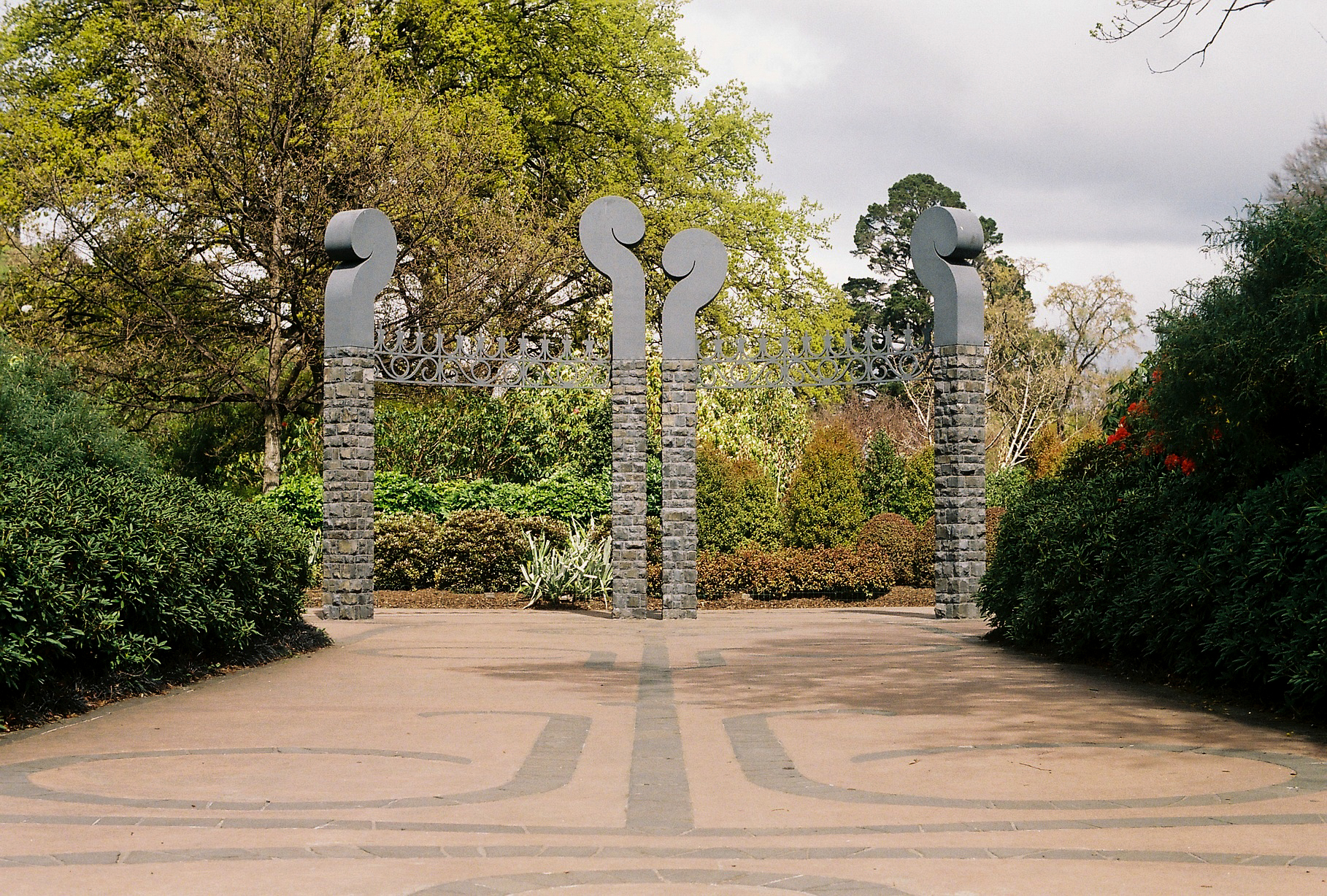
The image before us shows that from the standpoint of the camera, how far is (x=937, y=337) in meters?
15.8

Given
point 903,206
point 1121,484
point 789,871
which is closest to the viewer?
point 789,871

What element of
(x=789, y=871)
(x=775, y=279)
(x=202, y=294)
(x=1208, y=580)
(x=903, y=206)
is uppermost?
(x=903, y=206)

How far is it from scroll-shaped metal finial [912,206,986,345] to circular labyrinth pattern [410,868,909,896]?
1185 centimetres

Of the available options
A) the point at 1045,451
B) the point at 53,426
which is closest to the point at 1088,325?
the point at 1045,451

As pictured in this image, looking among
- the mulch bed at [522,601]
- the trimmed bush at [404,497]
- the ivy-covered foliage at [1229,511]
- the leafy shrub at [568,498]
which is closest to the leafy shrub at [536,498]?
the leafy shrub at [568,498]

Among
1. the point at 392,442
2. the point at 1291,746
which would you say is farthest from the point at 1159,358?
the point at 392,442

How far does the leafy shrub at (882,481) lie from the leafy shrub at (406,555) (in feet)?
24.7

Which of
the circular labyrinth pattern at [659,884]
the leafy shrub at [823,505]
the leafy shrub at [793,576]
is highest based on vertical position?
the leafy shrub at [823,505]

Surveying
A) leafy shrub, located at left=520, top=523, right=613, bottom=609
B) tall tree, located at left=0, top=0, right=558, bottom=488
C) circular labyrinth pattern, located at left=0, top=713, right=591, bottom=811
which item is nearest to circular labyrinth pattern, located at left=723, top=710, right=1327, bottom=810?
circular labyrinth pattern, located at left=0, top=713, right=591, bottom=811

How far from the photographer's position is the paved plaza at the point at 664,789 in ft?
15.0

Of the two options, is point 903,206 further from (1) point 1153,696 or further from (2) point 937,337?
(1) point 1153,696

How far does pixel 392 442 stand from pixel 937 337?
10.4 metres

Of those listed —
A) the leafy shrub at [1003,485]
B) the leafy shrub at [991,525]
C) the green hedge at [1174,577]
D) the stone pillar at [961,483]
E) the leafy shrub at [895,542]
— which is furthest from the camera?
the leafy shrub at [1003,485]

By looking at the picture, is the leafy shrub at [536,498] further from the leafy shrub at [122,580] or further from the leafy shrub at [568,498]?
the leafy shrub at [122,580]
